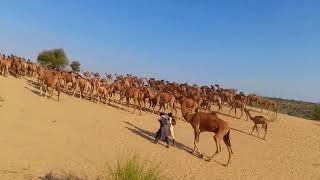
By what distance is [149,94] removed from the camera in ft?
100

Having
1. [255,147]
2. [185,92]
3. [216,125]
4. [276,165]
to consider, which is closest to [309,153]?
[255,147]

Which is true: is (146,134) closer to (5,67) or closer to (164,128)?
(164,128)

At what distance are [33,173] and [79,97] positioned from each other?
1715 cm

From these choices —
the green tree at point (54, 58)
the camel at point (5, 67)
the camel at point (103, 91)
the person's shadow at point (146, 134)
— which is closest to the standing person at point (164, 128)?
the person's shadow at point (146, 134)

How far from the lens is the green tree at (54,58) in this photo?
2576 inches

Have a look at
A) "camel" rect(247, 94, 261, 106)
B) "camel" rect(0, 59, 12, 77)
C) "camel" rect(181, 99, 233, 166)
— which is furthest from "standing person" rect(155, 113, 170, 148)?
"camel" rect(247, 94, 261, 106)

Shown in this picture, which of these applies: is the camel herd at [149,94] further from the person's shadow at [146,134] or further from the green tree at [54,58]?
the green tree at [54,58]

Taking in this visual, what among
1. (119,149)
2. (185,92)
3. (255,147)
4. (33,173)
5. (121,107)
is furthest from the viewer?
(185,92)

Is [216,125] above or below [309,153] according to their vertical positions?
above

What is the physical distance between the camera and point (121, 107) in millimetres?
30891

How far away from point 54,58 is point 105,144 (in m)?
47.4

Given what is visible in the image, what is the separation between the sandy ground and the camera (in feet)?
54.9

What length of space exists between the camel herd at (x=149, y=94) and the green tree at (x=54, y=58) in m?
23.3

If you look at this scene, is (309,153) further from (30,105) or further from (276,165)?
(30,105)
